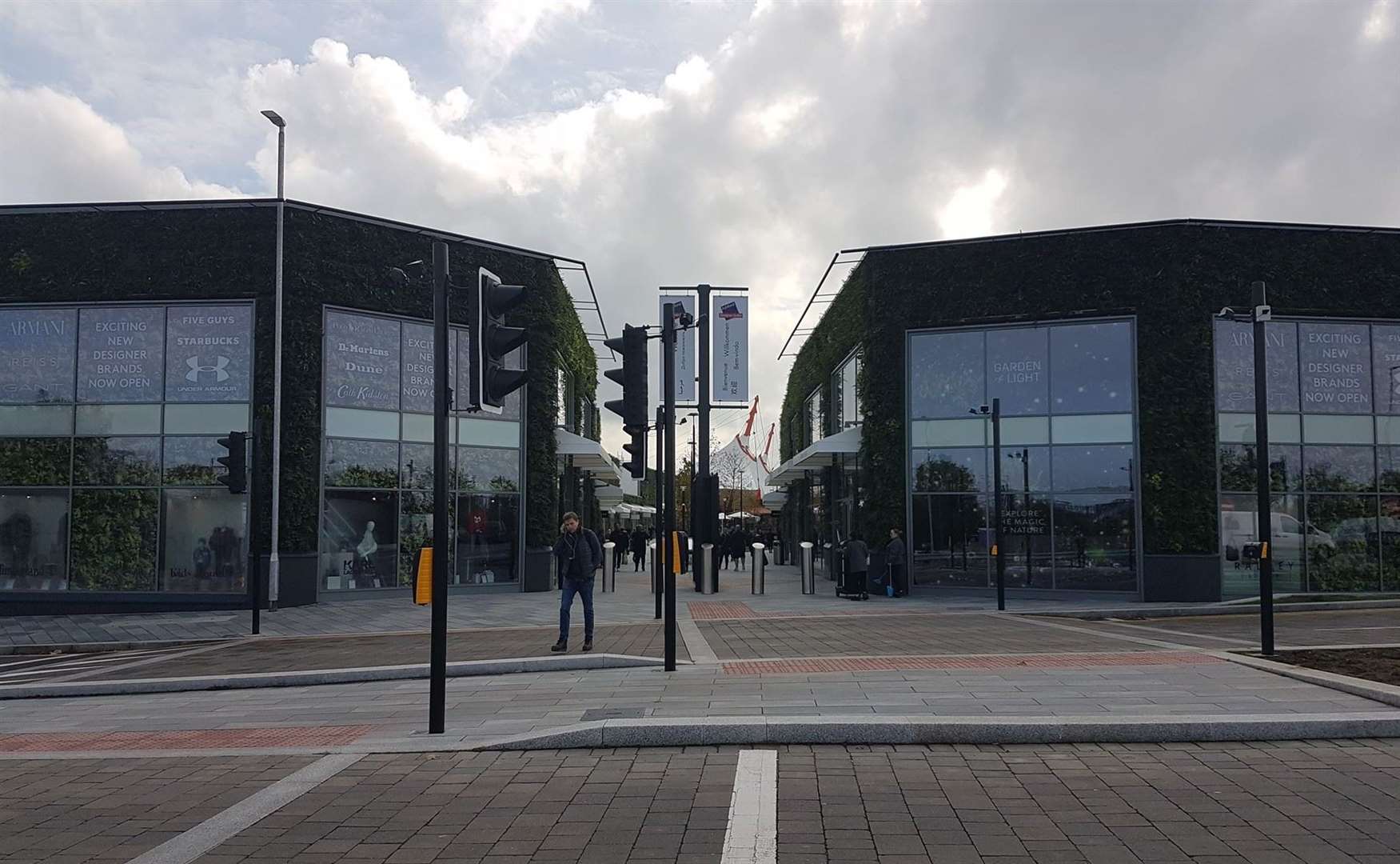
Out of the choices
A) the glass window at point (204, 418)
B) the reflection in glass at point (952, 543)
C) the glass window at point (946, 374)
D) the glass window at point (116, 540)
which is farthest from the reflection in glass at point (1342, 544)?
the glass window at point (116, 540)

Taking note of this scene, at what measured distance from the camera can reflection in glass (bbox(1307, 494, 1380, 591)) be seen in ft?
74.0

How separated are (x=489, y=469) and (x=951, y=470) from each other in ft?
36.4

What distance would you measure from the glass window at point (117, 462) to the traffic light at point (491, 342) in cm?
1702

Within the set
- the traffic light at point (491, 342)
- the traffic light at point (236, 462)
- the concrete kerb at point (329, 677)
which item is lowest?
the concrete kerb at point (329, 677)

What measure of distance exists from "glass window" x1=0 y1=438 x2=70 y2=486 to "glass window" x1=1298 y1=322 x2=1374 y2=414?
27149 mm

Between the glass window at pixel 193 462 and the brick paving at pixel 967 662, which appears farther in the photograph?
the glass window at pixel 193 462

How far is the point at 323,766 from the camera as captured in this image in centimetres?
704

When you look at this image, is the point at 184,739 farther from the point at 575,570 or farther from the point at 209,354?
the point at 209,354

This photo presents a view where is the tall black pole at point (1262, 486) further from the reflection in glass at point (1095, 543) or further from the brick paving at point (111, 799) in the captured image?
the reflection in glass at point (1095, 543)

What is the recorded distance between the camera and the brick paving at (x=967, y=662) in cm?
1059

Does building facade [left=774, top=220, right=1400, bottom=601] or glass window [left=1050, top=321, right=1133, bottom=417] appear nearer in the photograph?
building facade [left=774, top=220, right=1400, bottom=601]

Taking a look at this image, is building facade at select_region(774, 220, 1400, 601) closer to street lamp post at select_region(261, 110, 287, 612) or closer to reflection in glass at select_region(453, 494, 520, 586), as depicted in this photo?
reflection in glass at select_region(453, 494, 520, 586)

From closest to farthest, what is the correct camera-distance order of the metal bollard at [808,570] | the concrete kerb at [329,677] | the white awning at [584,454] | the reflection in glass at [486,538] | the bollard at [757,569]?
the concrete kerb at [329,677], the metal bollard at [808,570], the reflection in glass at [486,538], the bollard at [757,569], the white awning at [584,454]

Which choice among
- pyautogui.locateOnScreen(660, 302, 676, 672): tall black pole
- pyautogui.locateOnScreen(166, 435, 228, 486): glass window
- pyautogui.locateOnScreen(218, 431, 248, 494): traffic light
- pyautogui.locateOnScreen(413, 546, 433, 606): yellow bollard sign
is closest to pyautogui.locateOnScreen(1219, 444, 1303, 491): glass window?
pyautogui.locateOnScreen(660, 302, 676, 672): tall black pole
